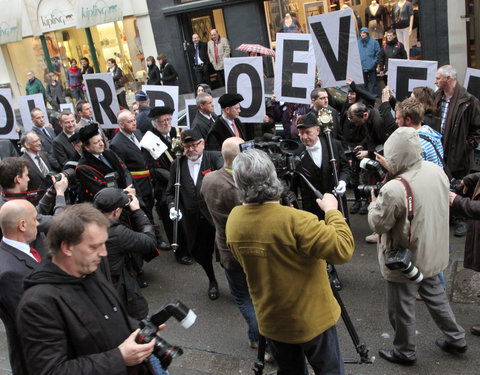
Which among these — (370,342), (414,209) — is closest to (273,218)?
(414,209)

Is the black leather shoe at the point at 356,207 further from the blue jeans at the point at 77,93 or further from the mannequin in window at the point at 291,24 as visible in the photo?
the blue jeans at the point at 77,93

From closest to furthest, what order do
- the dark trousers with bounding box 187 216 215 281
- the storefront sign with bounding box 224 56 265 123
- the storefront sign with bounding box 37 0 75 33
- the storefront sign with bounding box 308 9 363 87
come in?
the dark trousers with bounding box 187 216 215 281, the storefront sign with bounding box 308 9 363 87, the storefront sign with bounding box 224 56 265 123, the storefront sign with bounding box 37 0 75 33

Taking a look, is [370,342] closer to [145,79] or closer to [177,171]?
[177,171]

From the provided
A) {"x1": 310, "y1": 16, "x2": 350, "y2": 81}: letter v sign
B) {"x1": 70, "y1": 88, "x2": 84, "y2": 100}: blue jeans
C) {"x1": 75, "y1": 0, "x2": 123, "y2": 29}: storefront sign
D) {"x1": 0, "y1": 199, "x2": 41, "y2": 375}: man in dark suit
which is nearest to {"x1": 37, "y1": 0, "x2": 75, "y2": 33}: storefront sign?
{"x1": 75, "y1": 0, "x2": 123, "y2": 29}: storefront sign

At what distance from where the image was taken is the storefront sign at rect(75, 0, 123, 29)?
1705 cm

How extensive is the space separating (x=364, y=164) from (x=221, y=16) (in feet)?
42.4

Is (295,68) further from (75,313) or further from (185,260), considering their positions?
(75,313)

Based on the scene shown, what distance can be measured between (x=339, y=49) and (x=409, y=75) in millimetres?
963

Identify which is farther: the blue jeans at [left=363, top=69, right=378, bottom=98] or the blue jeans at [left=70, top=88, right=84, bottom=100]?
the blue jeans at [left=70, top=88, right=84, bottom=100]

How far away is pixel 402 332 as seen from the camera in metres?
3.77

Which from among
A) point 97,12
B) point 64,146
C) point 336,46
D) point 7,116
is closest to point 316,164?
point 336,46

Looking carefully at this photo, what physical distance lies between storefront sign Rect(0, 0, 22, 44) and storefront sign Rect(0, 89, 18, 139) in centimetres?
1286

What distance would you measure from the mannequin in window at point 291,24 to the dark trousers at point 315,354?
12.6 m

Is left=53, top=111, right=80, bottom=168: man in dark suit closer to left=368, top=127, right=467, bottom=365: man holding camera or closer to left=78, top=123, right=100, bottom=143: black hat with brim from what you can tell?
left=78, top=123, right=100, bottom=143: black hat with brim
